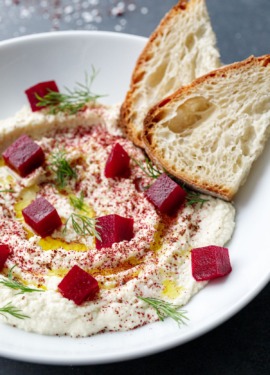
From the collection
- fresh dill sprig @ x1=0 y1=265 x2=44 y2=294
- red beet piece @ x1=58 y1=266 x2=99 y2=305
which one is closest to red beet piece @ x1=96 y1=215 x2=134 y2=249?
red beet piece @ x1=58 y1=266 x2=99 y2=305

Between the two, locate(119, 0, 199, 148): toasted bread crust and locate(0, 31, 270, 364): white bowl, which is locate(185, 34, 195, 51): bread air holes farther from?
locate(0, 31, 270, 364): white bowl

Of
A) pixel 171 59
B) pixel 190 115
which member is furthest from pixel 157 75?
pixel 190 115

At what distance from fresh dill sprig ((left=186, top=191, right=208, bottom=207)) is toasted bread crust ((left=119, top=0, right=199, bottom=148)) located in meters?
0.67

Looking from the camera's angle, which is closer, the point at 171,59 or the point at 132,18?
the point at 171,59

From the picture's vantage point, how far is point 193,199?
14.5ft

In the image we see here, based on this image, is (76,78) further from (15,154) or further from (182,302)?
(182,302)

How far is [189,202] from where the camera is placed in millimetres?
4371

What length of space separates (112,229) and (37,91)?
1.55 meters

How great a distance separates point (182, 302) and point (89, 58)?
2575mm

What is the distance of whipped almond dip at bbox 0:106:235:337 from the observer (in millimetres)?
3691

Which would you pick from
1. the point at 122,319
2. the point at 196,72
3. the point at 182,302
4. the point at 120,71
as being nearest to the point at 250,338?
the point at 182,302

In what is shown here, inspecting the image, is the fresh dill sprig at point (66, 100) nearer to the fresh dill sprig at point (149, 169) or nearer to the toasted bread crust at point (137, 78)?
the toasted bread crust at point (137, 78)

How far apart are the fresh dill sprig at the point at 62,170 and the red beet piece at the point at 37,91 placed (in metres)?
0.57

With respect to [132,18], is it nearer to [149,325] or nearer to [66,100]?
[66,100]
